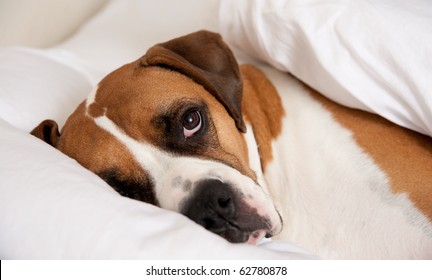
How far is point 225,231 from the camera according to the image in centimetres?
166

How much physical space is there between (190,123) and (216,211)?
0.42 meters

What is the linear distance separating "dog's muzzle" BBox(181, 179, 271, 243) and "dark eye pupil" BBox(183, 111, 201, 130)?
12.0 inches

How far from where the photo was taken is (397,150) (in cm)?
214

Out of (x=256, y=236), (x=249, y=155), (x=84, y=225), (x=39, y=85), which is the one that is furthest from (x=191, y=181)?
(x=39, y=85)

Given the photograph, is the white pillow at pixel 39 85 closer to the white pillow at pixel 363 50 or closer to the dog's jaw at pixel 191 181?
the dog's jaw at pixel 191 181

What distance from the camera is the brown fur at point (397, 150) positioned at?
2.05 meters

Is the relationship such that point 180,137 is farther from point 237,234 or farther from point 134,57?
point 134,57

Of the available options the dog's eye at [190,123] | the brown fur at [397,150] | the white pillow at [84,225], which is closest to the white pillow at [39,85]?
the white pillow at [84,225]

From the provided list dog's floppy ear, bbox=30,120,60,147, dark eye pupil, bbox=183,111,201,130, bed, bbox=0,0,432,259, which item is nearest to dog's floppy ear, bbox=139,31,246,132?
dark eye pupil, bbox=183,111,201,130

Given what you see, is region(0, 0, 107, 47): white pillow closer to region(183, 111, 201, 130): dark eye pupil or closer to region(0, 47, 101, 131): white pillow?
region(0, 47, 101, 131): white pillow

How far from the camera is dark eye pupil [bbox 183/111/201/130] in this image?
196 cm

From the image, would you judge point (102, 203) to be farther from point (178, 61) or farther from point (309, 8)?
point (309, 8)

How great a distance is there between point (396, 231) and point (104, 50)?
196cm

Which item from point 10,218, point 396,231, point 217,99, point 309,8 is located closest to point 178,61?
point 217,99
